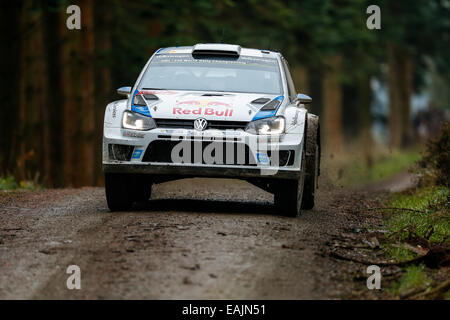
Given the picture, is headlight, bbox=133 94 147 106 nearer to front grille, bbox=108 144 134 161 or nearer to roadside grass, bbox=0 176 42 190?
front grille, bbox=108 144 134 161

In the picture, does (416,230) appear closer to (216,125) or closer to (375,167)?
(216,125)

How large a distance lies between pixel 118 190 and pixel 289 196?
1891 millimetres

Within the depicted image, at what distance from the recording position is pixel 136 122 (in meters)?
9.84

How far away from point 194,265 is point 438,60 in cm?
3288

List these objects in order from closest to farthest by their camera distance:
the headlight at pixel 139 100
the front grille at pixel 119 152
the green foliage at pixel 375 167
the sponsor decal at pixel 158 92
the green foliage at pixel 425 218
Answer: the green foliage at pixel 425 218 < the front grille at pixel 119 152 < the headlight at pixel 139 100 < the sponsor decal at pixel 158 92 < the green foliage at pixel 375 167

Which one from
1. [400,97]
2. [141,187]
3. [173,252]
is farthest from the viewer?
[400,97]

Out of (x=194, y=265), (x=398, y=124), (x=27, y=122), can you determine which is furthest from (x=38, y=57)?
(x=398, y=124)

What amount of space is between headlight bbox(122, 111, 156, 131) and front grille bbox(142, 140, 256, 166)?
0.66 ft

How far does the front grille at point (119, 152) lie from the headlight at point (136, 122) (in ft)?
0.74

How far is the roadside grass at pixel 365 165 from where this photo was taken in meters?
20.6

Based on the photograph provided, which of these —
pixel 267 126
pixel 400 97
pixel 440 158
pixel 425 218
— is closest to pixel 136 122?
pixel 267 126

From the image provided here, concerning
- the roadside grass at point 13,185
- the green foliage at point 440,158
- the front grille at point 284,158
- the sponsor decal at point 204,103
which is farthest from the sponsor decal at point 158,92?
the roadside grass at point 13,185

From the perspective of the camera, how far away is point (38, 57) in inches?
819

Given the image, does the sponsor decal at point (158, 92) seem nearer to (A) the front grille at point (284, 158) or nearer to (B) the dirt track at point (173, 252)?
(B) the dirt track at point (173, 252)
